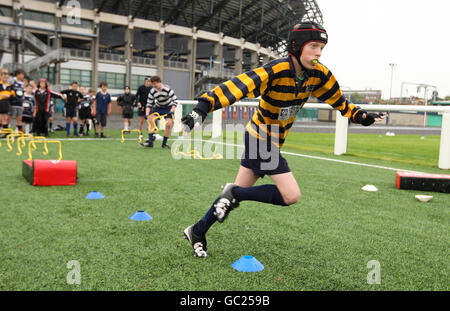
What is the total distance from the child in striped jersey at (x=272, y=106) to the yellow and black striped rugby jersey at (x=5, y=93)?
1165cm

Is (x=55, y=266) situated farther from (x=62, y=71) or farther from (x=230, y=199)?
(x=62, y=71)

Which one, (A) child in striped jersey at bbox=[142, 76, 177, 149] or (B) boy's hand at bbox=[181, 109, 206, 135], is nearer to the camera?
(B) boy's hand at bbox=[181, 109, 206, 135]

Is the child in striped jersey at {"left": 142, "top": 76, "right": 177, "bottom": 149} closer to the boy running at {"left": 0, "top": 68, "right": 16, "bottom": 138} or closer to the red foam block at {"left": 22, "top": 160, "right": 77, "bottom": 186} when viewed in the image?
the boy running at {"left": 0, "top": 68, "right": 16, "bottom": 138}

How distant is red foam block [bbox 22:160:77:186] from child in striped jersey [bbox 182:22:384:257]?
344cm

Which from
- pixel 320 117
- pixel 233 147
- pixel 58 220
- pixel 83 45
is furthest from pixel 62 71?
pixel 58 220

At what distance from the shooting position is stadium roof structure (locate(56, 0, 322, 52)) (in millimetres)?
50812

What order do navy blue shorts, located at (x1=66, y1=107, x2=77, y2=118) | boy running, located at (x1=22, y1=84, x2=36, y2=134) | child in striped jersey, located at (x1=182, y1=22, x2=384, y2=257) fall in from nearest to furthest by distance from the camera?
child in striped jersey, located at (x1=182, y1=22, x2=384, y2=257), boy running, located at (x1=22, y1=84, x2=36, y2=134), navy blue shorts, located at (x1=66, y1=107, x2=77, y2=118)

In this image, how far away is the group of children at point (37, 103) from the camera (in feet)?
42.6

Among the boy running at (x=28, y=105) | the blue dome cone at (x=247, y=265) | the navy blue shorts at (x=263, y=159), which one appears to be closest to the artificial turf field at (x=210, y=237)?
the blue dome cone at (x=247, y=265)

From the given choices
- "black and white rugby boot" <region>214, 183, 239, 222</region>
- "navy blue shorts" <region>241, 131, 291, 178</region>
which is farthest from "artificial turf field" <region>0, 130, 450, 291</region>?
"navy blue shorts" <region>241, 131, 291, 178</region>

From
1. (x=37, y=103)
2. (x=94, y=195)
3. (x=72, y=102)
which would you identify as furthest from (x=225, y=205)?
(x=72, y=102)

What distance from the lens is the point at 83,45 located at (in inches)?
2082

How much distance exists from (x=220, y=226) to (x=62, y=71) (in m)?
49.1

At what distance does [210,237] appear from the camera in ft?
13.0
